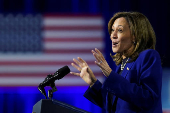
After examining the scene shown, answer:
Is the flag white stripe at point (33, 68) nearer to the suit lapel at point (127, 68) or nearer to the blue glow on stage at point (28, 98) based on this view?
the blue glow on stage at point (28, 98)

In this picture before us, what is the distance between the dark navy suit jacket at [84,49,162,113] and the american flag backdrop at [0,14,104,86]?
8.96ft

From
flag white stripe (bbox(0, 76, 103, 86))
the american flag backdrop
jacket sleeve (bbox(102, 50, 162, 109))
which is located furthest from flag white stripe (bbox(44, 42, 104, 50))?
jacket sleeve (bbox(102, 50, 162, 109))

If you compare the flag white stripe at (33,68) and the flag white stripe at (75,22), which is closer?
the flag white stripe at (33,68)

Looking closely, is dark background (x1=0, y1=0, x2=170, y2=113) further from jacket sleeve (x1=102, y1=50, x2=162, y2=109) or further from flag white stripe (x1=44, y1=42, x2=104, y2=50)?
jacket sleeve (x1=102, y1=50, x2=162, y2=109)

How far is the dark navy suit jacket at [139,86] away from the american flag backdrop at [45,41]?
2.73 m

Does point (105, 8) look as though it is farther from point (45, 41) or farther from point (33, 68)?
point (33, 68)

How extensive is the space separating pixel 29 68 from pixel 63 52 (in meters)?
0.58

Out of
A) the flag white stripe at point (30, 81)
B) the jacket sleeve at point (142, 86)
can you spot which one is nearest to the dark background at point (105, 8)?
the flag white stripe at point (30, 81)

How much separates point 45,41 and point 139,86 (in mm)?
3032

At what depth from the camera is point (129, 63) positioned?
1350 mm

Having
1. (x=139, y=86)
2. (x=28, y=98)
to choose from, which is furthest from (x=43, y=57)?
(x=139, y=86)

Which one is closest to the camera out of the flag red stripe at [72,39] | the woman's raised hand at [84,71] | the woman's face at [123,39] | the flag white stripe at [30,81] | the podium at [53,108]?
the podium at [53,108]

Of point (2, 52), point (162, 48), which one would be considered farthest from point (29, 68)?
point (162, 48)

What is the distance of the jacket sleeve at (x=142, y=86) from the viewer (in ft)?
3.75
